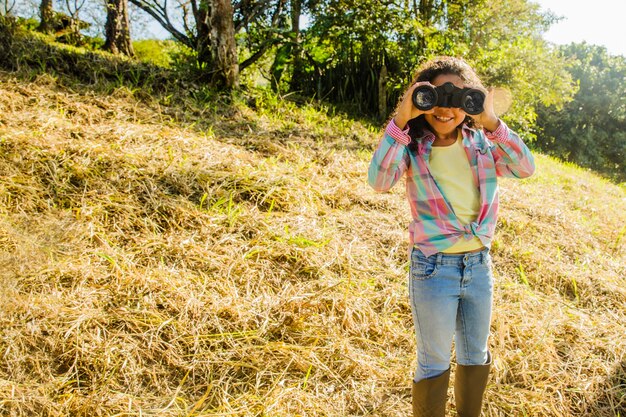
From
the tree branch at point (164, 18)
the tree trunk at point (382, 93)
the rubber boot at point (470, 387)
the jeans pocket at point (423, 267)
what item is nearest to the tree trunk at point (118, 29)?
the tree branch at point (164, 18)

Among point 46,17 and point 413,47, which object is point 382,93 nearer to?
point 413,47

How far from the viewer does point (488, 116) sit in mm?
1672

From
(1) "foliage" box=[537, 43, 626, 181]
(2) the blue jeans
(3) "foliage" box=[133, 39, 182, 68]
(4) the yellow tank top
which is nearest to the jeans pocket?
(2) the blue jeans

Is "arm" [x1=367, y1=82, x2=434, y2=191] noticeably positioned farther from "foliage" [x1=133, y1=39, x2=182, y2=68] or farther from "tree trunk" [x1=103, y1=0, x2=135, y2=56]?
"foliage" [x1=133, y1=39, x2=182, y2=68]

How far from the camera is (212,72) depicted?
204 inches

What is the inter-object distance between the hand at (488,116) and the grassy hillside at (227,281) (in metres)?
1.25

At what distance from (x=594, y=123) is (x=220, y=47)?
44.8ft

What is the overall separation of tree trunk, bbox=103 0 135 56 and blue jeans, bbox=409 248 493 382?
537cm

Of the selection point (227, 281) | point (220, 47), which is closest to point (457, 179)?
point (227, 281)

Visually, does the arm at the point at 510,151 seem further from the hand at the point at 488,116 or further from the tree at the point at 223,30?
the tree at the point at 223,30

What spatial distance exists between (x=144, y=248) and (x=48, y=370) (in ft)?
2.89

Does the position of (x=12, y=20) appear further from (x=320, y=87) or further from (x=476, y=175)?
(x=476, y=175)

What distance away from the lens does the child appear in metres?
1.67

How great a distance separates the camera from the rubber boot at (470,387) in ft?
6.03
